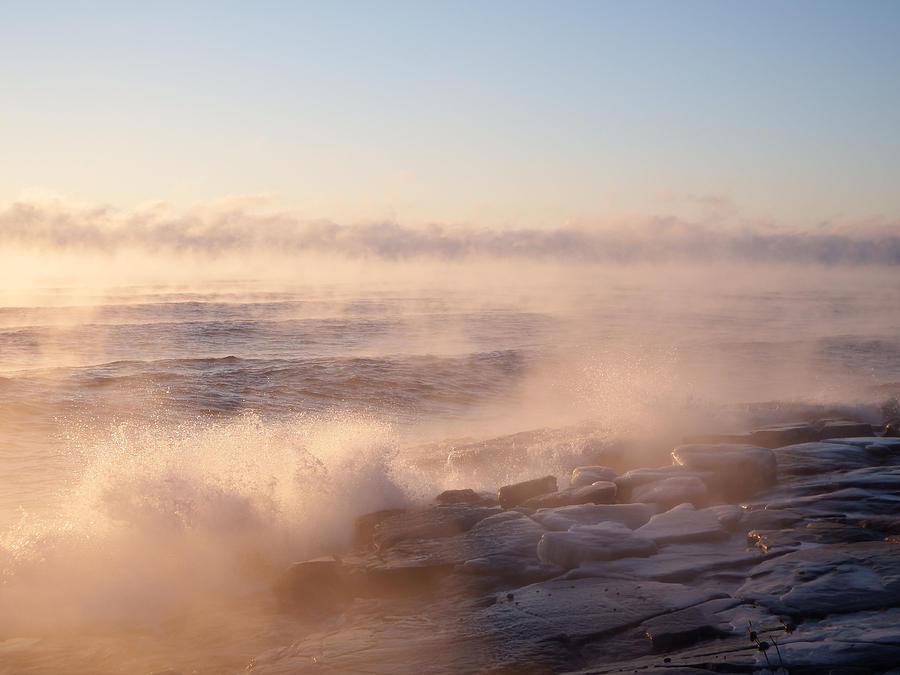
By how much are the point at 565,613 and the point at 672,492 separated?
3584 millimetres

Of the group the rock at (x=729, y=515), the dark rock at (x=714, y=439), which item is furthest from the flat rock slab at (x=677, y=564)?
the dark rock at (x=714, y=439)

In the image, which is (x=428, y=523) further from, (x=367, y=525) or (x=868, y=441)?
(x=868, y=441)

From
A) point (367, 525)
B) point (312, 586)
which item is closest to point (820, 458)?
point (367, 525)

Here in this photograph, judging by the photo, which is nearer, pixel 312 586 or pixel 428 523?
pixel 312 586

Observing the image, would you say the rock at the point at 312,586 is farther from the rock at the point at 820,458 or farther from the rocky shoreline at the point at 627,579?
the rock at the point at 820,458

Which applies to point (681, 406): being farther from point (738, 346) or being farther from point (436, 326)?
point (436, 326)

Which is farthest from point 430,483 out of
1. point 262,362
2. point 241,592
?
point 262,362

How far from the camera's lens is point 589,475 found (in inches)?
424

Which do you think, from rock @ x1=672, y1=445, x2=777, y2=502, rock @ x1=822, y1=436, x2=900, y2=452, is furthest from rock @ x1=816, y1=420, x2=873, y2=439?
rock @ x1=672, y1=445, x2=777, y2=502

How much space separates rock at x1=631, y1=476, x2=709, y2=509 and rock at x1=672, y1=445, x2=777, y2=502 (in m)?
0.41

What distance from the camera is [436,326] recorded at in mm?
38875

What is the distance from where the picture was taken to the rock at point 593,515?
28.5 feet

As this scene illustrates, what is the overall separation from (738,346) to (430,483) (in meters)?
24.8

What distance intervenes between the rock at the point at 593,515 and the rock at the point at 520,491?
828 mm
